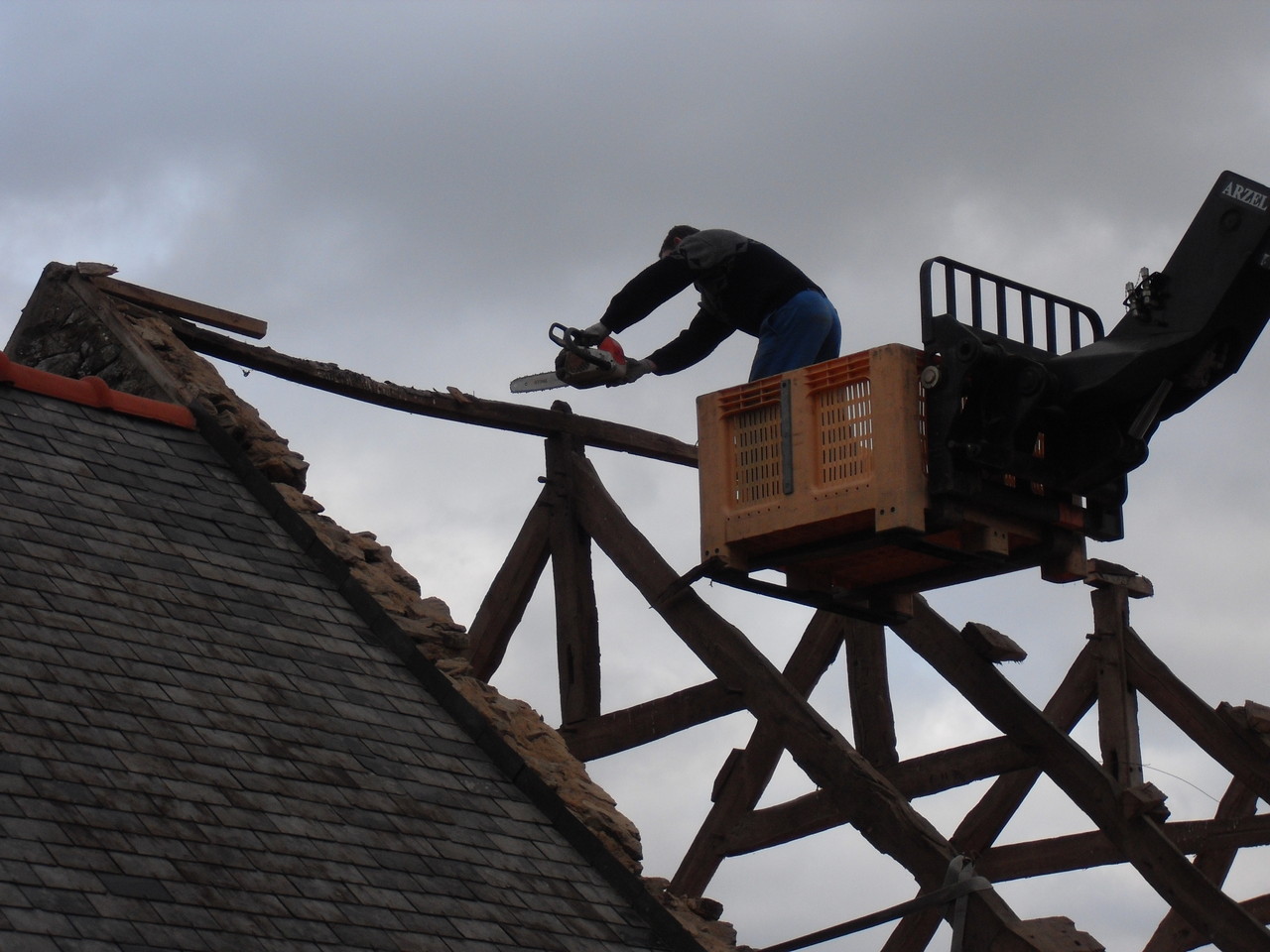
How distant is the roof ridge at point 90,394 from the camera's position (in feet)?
29.6

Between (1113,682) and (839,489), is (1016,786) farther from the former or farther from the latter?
(839,489)

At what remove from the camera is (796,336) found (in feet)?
34.0

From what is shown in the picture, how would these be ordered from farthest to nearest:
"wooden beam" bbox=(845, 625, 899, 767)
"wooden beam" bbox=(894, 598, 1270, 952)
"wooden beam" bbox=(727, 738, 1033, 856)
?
"wooden beam" bbox=(845, 625, 899, 767)
"wooden beam" bbox=(727, 738, 1033, 856)
"wooden beam" bbox=(894, 598, 1270, 952)

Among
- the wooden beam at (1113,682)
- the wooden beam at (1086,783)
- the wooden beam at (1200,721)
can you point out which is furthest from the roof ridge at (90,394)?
Answer: the wooden beam at (1200,721)

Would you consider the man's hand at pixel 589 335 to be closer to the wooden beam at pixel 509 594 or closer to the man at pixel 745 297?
the man at pixel 745 297

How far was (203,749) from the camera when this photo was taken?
23.3 ft

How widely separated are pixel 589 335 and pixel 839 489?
1.71m

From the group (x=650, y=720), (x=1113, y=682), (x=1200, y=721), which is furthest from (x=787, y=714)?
(x=1200, y=721)

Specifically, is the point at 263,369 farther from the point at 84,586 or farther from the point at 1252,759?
the point at 1252,759

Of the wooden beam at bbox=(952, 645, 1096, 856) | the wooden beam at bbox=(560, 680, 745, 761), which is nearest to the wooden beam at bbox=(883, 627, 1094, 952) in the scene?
the wooden beam at bbox=(952, 645, 1096, 856)

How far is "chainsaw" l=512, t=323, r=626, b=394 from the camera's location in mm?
10281

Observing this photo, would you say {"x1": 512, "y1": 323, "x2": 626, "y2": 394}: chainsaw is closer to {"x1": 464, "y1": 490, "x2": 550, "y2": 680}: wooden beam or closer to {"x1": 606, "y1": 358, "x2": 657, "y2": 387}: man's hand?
{"x1": 606, "y1": 358, "x2": 657, "y2": 387}: man's hand

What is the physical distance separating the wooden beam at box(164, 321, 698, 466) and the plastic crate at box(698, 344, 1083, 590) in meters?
2.09

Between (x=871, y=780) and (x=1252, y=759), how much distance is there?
13.1 feet
